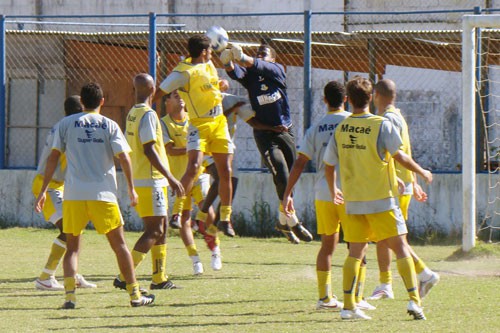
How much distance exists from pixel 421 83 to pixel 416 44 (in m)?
7.40

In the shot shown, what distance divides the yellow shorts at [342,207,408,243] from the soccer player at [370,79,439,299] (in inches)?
21.0

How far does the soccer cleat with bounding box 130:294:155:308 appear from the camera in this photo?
379 inches

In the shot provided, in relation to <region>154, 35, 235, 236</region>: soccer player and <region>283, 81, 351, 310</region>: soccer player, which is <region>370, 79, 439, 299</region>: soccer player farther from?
<region>154, 35, 235, 236</region>: soccer player

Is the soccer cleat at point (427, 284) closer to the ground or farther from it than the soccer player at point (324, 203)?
closer to the ground

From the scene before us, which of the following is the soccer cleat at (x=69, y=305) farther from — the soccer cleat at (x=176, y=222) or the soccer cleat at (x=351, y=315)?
the soccer cleat at (x=176, y=222)

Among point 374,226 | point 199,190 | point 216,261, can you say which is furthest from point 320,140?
point 199,190

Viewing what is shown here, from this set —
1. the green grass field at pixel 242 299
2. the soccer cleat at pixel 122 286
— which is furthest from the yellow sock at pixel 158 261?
the soccer cleat at pixel 122 286

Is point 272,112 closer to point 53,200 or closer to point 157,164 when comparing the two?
point 53,200

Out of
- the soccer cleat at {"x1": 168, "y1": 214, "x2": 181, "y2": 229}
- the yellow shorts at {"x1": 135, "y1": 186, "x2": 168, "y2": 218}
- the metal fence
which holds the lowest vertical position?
the soccer cleat at {"x1": 168, "y1": 214, "x2": 181, "y2": 229}

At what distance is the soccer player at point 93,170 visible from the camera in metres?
9.34

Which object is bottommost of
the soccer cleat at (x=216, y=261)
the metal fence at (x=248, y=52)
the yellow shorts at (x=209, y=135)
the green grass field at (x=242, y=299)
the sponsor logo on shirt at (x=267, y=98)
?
the green grass field at (x=242, y=299)

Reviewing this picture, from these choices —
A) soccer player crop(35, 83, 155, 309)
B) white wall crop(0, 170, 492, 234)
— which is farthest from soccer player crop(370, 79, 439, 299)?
white wall crop(0, 170, 492, 234)

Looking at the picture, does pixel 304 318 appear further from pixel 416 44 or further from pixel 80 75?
pixel 80 75

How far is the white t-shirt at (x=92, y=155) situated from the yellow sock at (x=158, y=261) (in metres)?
1.41
